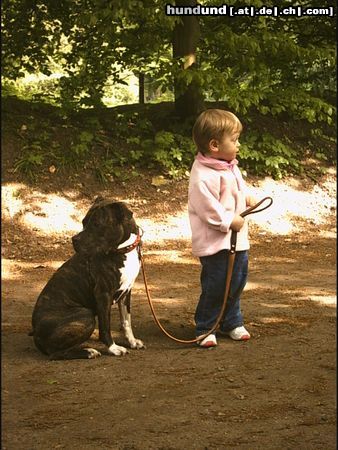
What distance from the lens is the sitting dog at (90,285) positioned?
4.77 m

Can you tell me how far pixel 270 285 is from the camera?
280 inches

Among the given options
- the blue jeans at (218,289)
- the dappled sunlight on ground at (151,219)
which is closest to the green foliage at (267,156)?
the dappled sunlight on ground at (151,219)

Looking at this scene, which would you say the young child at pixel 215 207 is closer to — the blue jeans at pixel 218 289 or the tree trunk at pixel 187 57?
the blue jeans at pixel 218 289

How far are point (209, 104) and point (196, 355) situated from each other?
26.4 feet

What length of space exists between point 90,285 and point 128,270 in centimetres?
27

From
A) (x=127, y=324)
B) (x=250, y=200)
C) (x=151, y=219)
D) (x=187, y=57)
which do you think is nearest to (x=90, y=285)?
(x=127, y=324)

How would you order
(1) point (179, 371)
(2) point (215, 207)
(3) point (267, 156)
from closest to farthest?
(1) point (179, 371), (2) point (215, 207), (3) point (267, 156)

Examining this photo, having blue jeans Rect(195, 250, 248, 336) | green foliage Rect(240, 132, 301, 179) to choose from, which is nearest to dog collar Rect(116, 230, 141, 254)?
blue jeans Rect(195, 250, 248, 336)

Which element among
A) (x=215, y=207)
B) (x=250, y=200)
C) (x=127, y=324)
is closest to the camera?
(x=215, y=207)

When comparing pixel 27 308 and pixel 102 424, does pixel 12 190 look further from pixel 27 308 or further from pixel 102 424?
pixel 102 424

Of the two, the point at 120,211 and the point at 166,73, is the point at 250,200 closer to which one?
the point at 120,211

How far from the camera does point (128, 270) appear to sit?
4898 mm

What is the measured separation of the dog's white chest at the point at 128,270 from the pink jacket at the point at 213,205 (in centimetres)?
43

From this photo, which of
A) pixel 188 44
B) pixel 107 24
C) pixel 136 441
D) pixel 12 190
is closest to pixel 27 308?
pixel 136 441
